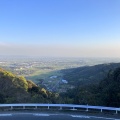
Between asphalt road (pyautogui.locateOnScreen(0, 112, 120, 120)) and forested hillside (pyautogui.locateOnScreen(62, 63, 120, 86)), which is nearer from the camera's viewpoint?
asphalt road (pyautogui.locateOnScreen(0, 112, 120, 120))

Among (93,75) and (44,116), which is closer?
(44,116)

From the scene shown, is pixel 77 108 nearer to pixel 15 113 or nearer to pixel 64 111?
pixel 64 111

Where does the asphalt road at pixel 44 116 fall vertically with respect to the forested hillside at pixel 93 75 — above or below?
above

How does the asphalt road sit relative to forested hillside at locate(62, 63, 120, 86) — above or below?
above

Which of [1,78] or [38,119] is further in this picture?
[1,78]

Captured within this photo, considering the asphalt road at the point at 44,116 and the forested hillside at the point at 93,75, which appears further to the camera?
the forested hillside at the point at 93,75

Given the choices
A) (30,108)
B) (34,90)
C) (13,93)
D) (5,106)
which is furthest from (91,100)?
(34,90)

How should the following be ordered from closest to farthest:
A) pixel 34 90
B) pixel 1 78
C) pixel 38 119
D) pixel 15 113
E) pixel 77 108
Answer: pixel 38 119, pixel 15 113, pixel 77 108, pixel 1 78, pixel 34 90

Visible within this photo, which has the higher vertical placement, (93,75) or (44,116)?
(44,116)

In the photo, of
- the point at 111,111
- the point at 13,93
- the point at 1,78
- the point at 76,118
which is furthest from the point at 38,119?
the point at 1,78

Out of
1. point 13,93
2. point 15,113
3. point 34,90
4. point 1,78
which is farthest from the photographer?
point 34,90
